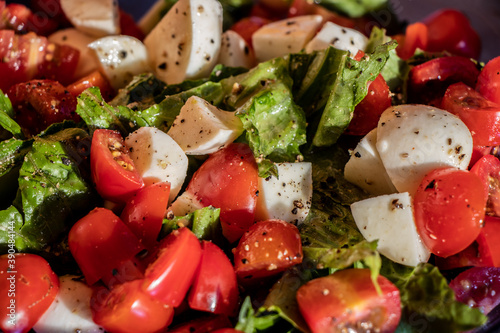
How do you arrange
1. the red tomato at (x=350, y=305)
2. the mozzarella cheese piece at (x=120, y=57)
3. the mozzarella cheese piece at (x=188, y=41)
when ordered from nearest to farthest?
the red tomato at (x=350, y=305) < the mozzarella cheese piece at (x=188, y=41) < the mozzarella cheese piece at (x=120, y=57)

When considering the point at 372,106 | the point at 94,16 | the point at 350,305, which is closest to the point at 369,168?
the point at 372,106

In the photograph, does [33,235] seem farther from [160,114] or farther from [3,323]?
[160,114]

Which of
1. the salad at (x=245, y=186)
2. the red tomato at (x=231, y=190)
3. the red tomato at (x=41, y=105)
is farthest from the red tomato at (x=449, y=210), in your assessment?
the red tomato at (x=41, y=105)

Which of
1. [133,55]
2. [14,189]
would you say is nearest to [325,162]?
[133,55]

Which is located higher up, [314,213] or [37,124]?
[37,124]

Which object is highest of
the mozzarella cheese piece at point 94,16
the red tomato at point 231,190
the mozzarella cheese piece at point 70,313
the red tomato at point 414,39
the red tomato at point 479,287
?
the mozzarella cheese piece at point 94,16

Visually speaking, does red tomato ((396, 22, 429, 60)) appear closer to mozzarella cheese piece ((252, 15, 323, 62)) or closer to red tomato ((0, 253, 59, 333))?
mozzarella cheese piece ((252, 15, 323, 62))

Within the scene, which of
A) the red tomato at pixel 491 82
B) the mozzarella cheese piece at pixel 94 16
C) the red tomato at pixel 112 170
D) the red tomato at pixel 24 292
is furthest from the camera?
the mozzarella cheese piece at pixel 94 16

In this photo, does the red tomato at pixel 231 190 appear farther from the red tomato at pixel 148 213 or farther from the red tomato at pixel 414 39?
the red tomato at pixel 414 39
